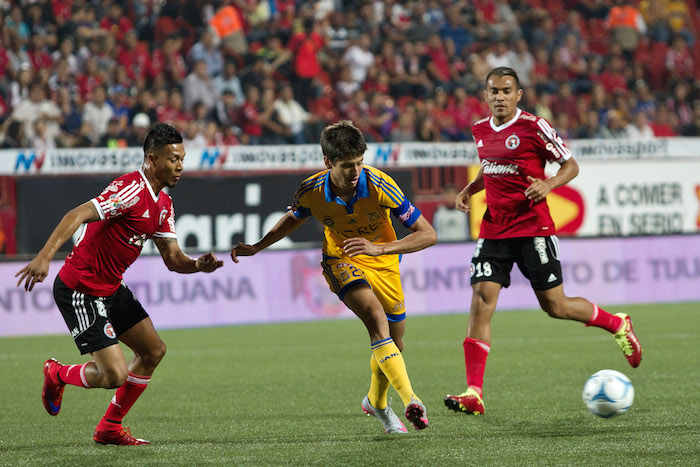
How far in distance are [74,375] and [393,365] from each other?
6.27 ft

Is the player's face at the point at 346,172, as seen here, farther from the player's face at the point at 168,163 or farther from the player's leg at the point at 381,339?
the player's face at the point at 168,163

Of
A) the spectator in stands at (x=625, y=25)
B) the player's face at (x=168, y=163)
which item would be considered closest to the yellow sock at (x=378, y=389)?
the player's face at (x=168, y=163)

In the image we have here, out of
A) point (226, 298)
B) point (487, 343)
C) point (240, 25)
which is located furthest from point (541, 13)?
point (487, 343)

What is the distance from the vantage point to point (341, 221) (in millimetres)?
6273

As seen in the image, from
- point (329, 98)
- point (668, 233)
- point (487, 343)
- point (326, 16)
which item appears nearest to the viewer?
point (487, 343)

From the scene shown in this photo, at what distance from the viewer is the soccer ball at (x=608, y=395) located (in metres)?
6.05

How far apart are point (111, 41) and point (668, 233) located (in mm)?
9621

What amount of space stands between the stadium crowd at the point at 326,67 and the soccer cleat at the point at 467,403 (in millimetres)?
10120

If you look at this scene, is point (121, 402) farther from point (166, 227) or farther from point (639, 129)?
point (639, 129)

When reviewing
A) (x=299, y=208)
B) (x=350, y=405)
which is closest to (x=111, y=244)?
(x=299, y=208)

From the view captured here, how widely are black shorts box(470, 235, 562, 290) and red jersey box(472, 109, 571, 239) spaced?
0.23 feet

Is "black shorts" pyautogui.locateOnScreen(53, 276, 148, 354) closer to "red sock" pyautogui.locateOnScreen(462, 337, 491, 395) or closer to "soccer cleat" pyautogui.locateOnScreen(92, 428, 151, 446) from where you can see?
"soccer cleat" pyautogui.locateOnScreen(92, 428, 151, 446)

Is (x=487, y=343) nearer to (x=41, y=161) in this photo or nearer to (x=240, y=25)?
(x=41, y=161)

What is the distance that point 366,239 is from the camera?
6.25 m
